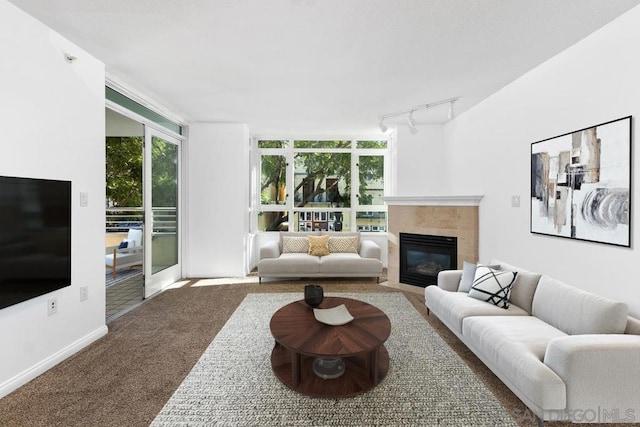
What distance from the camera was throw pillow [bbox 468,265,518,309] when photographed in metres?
2.58

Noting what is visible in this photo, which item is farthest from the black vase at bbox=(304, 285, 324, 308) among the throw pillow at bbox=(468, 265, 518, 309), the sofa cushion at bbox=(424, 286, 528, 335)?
the throw pillow at bbox=(468, 265, 518, 309)

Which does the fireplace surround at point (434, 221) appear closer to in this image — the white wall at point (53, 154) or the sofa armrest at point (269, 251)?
the sofa armrest at point (269, 251)

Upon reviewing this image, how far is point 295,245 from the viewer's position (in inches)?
204

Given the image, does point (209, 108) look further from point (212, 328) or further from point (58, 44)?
point (212, 328)

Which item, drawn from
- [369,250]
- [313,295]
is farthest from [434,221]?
[313,295]

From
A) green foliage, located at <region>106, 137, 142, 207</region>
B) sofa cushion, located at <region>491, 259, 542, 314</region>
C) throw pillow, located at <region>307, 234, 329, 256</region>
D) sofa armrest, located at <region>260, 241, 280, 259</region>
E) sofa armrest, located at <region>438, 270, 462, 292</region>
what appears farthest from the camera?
green foliage, located at <region>106, 137, 142, 207</region>

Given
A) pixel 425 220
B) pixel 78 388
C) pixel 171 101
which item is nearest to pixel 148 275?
pixel 78 388

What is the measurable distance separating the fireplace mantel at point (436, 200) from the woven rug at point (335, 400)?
2.01m

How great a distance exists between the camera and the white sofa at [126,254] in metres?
4.75

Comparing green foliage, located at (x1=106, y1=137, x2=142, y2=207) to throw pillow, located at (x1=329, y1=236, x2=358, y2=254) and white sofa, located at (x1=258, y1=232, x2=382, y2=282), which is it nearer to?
white sofa, located at (x1=258, y1=232, x2=382, y2=282)

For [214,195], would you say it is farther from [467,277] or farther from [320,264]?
[467,277]

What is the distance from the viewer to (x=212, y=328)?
2982mm

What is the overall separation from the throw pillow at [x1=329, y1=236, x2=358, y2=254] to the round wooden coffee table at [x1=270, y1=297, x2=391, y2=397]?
2.76m

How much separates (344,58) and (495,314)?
2638 mm
